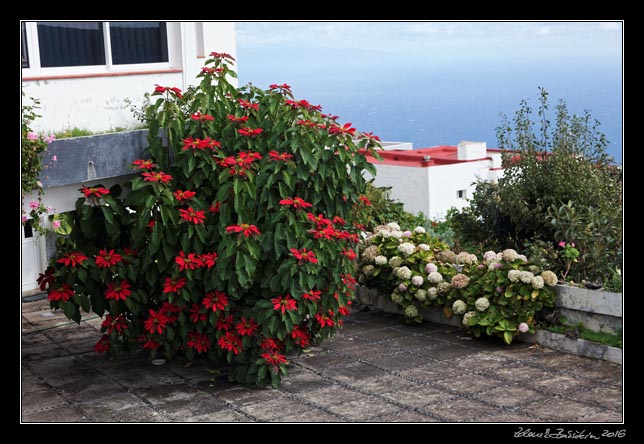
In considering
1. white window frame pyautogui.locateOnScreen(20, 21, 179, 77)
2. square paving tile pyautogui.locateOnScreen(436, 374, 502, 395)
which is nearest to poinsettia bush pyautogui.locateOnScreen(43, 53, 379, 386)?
white window frame pyautogui.locateOnScreen(20, 21, 179, 77)

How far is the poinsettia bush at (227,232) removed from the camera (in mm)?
7391

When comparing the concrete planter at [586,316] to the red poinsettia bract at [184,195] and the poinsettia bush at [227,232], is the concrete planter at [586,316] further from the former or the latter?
the red poinsettia bract at [184,195]

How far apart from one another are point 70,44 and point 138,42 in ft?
2.58

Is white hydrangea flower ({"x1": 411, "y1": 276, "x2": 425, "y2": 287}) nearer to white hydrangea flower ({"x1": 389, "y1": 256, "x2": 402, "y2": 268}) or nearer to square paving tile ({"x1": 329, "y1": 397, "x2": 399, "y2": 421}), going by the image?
white hydrangea flower ({"x1": 389, "y1": 256, "x2": 402, "y2": 268})

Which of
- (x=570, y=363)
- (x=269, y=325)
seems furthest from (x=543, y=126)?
(x=269, y=325)

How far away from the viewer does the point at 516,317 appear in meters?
8.83

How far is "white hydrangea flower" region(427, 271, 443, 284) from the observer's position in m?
9.55

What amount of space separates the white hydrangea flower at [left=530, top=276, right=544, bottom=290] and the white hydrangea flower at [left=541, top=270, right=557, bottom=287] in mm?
62

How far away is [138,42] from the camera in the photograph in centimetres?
845

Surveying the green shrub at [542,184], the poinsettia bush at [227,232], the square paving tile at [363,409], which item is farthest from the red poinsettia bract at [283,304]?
the green shrub at [542,184]

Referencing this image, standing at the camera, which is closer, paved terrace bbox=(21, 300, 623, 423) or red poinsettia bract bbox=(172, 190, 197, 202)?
paved terrace bbox=(21, 300, 623, 423)

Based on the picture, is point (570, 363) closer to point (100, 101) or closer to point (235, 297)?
point (235, 297)

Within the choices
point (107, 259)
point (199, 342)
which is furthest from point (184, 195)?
point (199, 342)

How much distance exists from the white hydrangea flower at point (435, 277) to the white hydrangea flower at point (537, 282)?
1.18 m
